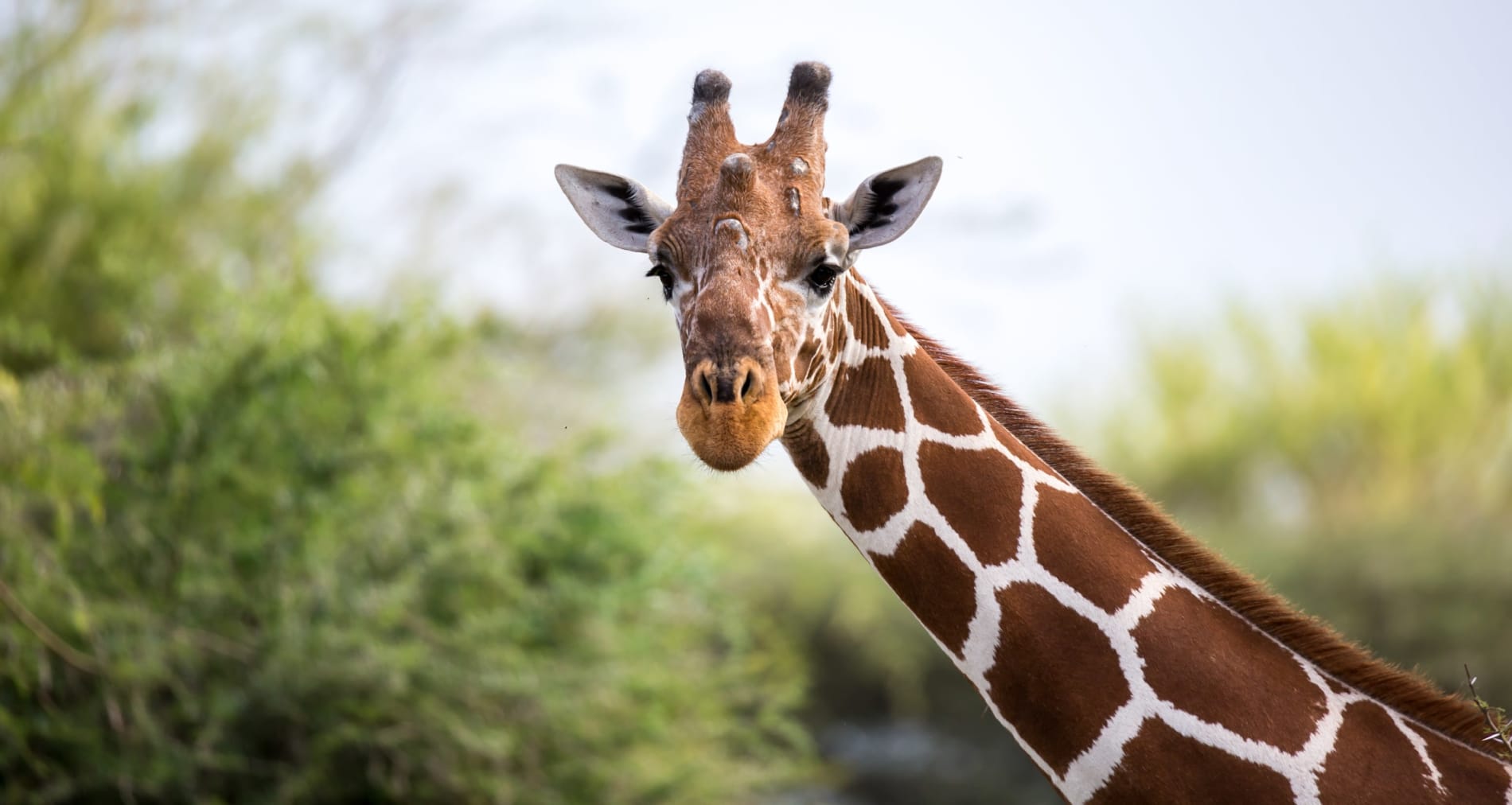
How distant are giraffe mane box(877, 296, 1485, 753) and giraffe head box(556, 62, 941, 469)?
429 millimetres

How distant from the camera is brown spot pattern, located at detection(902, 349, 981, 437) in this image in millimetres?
2564

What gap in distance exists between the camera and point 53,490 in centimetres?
421

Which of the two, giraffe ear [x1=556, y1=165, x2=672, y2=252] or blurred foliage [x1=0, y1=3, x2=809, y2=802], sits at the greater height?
giraffe ear [x1=556, y1=165, x2=672, y2=252]

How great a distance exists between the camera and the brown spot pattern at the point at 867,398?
100 inches

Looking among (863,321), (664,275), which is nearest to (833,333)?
(863,321)

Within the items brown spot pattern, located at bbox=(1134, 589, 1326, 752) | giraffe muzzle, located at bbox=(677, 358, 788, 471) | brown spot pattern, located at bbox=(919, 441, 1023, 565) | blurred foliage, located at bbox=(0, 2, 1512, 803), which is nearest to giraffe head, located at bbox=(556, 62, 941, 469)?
giraffe muzzle, located at bbox=(677, 358, 788, 471)

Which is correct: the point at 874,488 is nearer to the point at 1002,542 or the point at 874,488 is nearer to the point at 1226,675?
the point at 1002,542

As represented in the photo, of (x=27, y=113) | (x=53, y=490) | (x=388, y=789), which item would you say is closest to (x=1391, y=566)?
(x=388, y=789)

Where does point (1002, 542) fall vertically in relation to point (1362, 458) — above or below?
above

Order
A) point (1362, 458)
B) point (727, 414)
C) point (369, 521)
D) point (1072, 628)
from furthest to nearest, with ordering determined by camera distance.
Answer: point (1362, 458), point (369, 521), point (1072, 628), point (727, 414)

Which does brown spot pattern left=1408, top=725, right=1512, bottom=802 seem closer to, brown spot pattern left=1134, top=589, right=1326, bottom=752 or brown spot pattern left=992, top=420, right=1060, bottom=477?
brown spot pattern left=1134, top=589, right=1326, bottom=752

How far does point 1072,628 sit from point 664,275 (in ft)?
3.39

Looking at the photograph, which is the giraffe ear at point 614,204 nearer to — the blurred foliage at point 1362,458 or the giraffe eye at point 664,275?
Answer: the giraffe eye at point 664,275

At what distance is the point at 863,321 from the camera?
8.61 ft
